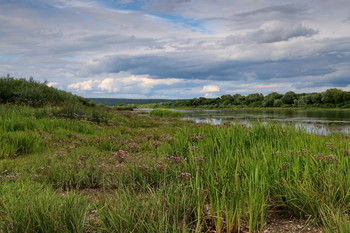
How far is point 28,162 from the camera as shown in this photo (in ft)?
24.7

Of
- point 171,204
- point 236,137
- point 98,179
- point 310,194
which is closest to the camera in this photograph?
point 171,204

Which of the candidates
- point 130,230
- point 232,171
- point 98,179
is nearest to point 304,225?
point 232,171

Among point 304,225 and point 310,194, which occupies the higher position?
point 310,194

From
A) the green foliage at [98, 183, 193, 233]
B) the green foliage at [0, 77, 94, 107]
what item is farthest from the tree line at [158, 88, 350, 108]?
the green foliage at [98, 183, 193, 233]

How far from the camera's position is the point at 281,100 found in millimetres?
74188

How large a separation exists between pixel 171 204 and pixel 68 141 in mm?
8738

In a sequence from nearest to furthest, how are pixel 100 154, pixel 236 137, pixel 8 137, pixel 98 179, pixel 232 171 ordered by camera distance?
pixel 232 171
pixel 98 179
pixel 236 137
pixel 100 154
pixel 8 137

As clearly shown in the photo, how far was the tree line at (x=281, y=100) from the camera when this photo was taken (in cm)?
6356

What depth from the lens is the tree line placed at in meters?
63.6

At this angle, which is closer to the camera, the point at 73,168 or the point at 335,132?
the point at 73,168

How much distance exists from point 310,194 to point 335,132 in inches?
279

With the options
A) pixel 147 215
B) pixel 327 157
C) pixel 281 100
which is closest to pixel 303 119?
pixel 327 157

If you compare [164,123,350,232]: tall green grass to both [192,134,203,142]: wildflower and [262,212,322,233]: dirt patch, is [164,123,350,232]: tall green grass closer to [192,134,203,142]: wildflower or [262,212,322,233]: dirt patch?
[262,212,322,233]: dirt patch

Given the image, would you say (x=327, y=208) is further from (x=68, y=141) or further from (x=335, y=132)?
(x=68, y=141)
